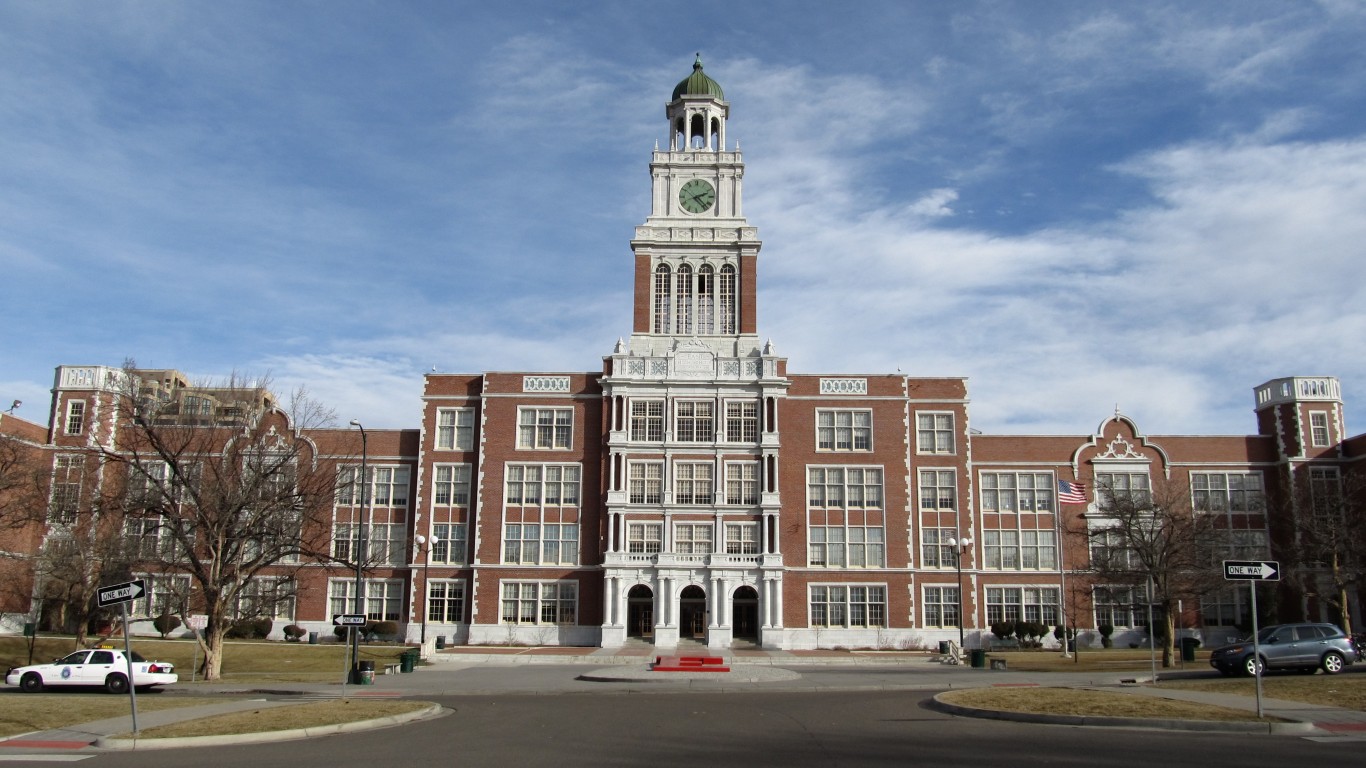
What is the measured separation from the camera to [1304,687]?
27.9 metres

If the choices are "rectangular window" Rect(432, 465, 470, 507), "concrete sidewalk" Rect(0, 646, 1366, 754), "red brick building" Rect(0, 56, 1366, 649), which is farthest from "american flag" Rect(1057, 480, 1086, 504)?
"rectangular window" Rect(432, 465, 470, 507)

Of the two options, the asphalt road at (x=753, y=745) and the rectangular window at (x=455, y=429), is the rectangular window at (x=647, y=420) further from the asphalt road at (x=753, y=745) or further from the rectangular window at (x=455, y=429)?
the asphalt road at (x=753, y=745)

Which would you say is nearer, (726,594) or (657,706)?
(657,706)

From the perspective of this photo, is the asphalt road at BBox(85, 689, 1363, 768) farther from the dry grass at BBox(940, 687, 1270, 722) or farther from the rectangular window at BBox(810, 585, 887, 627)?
the rectangular window at BBox(810, 585, 887, 627)

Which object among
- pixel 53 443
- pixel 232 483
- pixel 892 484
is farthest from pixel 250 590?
pixel 892 484

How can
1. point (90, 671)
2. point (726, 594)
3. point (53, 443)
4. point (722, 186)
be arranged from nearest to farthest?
point (90, 671)
point (726, 594)
point (53, 443)
point (722, 186)

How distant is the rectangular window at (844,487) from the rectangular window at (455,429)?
68.7ft

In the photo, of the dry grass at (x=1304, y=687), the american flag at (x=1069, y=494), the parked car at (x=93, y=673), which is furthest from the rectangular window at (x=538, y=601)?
the dry grass at (x=1304, y=687)

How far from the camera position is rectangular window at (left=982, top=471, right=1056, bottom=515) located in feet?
216

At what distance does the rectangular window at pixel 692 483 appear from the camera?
6316 centimetres

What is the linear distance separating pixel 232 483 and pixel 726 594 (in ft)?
94.8

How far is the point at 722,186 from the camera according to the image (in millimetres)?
70750

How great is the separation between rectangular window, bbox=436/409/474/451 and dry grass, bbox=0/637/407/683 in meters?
15.0

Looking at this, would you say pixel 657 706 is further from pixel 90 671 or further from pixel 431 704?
pixel 90 671
